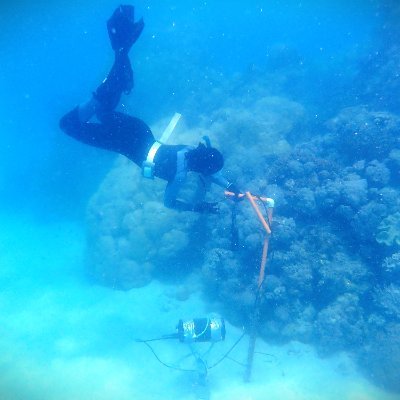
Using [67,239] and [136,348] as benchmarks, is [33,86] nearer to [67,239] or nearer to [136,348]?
[67,239]

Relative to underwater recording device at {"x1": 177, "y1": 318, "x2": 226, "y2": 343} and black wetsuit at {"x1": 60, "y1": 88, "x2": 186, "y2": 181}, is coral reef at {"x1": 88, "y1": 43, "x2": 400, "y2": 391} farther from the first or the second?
black wetsuit at {"x1": 60, "y1": 88, "x2": 186, "y2": 181}

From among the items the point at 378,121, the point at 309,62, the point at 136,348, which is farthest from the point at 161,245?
the point at 309,62

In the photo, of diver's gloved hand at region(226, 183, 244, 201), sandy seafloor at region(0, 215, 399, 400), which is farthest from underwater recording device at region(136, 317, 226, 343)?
diver's gloved hand at region(226, 183, 244, 201)

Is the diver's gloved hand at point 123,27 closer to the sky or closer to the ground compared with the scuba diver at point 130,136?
closer to the sky

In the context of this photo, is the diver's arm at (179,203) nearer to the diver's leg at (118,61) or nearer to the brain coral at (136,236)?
the diver's leg at (118,61)

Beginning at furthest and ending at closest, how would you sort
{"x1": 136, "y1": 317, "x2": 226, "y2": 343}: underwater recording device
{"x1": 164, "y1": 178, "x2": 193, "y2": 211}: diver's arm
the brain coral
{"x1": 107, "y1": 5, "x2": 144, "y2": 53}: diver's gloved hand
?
the brain coral
{"x1": 136, "y1": 317, "x2": 226, "y2": 343}: underwater recording device
{"x1": 164, "y1": 178, "x2": 193, "y2": 211}: diver's arm
{"x1": 107, "y1": 5, "x2": 144, "y2": 53}: diver's gloved hand

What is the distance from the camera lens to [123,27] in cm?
512

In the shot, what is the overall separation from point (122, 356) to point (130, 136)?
574cm

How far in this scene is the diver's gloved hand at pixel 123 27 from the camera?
504cm

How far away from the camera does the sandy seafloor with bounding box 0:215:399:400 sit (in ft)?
20.8

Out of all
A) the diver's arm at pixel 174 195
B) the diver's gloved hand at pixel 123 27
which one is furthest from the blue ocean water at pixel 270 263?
the diver's gloved hand at pixel 123 27

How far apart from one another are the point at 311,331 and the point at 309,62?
723 inches

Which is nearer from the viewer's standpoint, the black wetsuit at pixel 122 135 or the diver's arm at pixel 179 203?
the diver's arm at pixel 179 203

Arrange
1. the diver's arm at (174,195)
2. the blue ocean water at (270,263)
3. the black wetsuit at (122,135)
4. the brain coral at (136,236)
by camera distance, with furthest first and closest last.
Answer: the brain coral at (136,236) → the blue ocean water at (270,263) → the black wetsuit at (122,135) → the diver's arm at (174,195)
